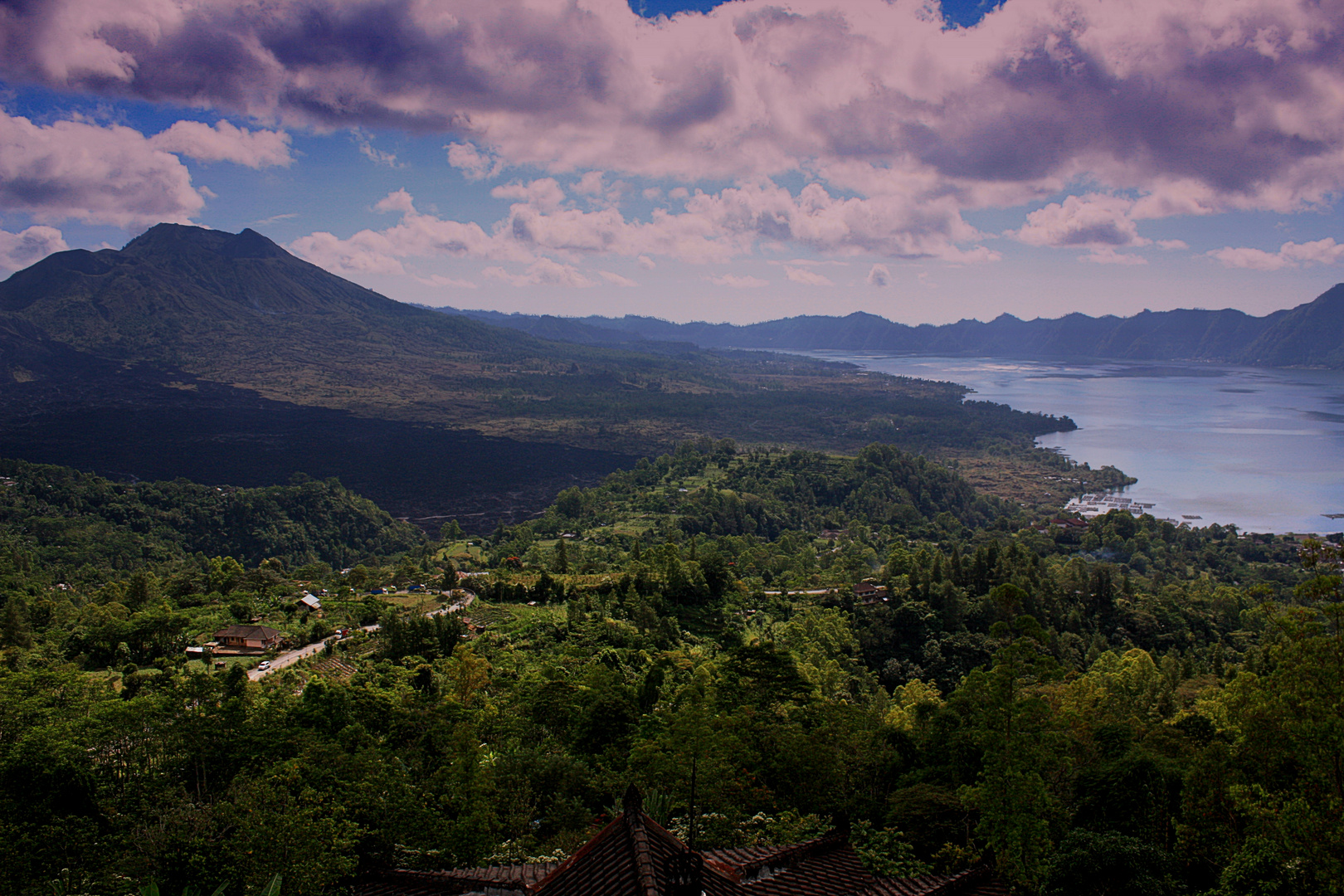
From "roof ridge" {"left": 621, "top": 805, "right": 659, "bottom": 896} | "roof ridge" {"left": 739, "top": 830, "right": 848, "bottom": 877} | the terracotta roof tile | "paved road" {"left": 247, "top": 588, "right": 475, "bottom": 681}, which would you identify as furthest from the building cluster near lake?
"roof ridge" {"left": 621, "top": 805, "right": 659, "bottom": 896}

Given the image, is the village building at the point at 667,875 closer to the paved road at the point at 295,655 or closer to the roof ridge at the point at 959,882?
the roof ridge at the point at 959,882

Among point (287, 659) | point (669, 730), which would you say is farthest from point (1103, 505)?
point (287, 659)

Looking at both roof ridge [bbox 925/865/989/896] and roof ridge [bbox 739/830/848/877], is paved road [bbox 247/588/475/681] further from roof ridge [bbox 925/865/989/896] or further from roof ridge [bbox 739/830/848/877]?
roof ridge [bbox 925/865/989/896]

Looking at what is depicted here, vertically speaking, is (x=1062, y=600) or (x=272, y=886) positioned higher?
(x=272, y=886)

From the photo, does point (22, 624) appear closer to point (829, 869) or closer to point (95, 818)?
point (95, 818)

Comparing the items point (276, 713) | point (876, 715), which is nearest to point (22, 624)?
point (276, 713)

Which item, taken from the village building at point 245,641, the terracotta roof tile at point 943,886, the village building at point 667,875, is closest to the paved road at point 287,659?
the village building at point 245,641
